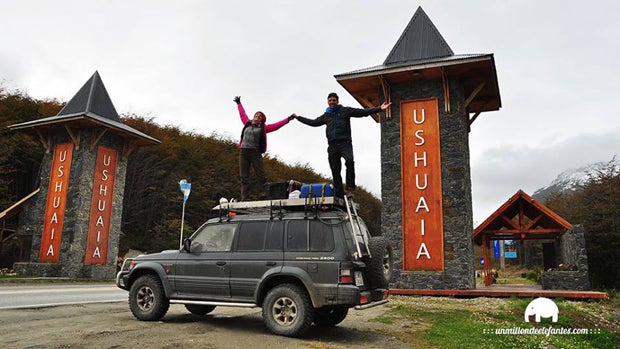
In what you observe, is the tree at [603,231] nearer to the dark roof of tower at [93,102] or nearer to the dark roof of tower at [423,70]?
the dark roof of tower at [423,70]

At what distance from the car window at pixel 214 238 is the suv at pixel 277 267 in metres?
0.02

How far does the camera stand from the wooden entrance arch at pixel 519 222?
17.3 m

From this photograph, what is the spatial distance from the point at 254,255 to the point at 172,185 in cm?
3103

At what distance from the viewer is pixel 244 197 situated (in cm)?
895

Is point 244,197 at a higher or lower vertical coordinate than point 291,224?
higher

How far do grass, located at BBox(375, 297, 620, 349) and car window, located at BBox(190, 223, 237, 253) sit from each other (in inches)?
126

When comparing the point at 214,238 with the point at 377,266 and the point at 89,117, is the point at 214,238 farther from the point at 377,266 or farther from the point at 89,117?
the point at 89,117

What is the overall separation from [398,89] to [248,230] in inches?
434

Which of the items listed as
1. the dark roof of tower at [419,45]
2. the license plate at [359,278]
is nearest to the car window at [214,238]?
the license plate at [359,278]

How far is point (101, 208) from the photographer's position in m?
25.0

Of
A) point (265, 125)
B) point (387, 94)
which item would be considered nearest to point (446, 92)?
point (387, 94)

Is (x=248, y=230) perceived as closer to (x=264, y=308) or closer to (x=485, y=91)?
(x=264, y=308)

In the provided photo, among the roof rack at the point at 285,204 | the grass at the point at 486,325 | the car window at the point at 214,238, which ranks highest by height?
the roof rack at the point at 285,204

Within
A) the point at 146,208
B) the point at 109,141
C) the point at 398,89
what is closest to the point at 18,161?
the point at 109,141
